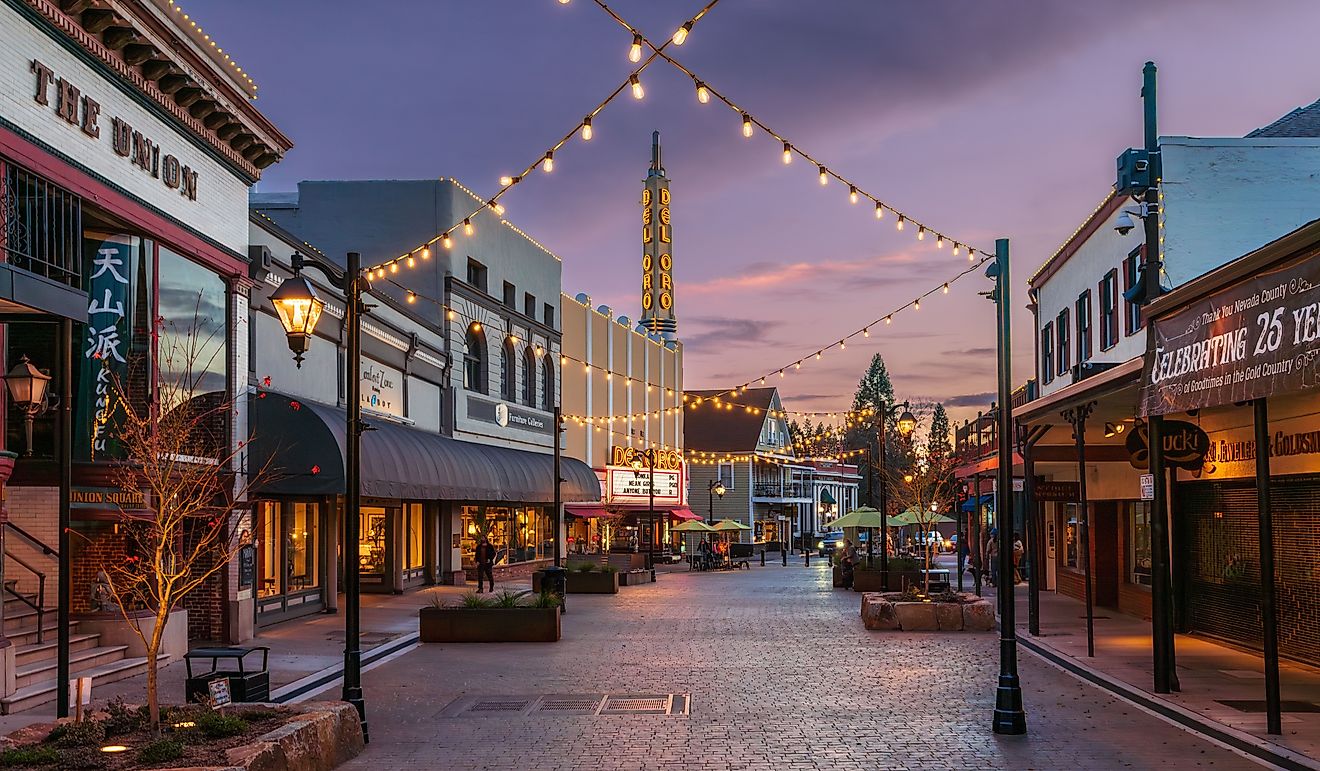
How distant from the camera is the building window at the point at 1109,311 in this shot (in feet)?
87.1

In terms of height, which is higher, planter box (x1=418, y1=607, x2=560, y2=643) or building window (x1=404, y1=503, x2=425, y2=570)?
building window (x1=404, y1=503, x2=425, y2=570)

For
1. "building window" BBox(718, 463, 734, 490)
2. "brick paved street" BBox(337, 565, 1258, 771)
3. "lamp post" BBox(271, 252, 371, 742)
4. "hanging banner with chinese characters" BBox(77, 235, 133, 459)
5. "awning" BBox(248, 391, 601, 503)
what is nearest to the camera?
"brick paved street" BBox(337, 565, 1258, 771)

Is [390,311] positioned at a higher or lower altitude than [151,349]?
higher

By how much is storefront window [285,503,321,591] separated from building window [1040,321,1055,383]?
64.8 feet

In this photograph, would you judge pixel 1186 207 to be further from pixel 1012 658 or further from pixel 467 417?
pixel 467 417

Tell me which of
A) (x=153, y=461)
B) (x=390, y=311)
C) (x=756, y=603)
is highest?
(x=390, y=311)

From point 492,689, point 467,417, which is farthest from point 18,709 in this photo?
point 467,417

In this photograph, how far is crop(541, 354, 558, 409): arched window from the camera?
1804 inches

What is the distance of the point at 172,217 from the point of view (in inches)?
794

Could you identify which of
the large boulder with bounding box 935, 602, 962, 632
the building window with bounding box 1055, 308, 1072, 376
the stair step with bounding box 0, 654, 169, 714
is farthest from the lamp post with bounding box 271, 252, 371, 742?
the building window with bounding box 1055, 308, 1072, 376

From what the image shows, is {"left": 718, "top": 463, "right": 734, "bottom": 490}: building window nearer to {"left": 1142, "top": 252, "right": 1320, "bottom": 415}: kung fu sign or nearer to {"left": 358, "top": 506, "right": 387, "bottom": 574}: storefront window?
{"left": 358, "top": 506, "right": 387, "bottom": 574}: storefront window

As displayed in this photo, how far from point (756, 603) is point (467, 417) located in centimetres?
1117

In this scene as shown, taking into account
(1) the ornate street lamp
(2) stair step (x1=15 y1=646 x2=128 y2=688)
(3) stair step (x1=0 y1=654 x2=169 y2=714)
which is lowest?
(3) stair step (x1=0 y1=654 x2=169 y2=714)

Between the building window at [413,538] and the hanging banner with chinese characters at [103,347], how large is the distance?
15.8m
